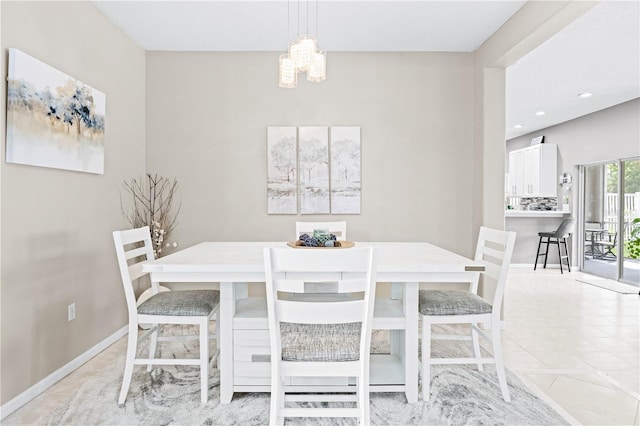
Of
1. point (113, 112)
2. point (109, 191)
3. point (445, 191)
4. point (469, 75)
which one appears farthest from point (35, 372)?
point (469, 75)

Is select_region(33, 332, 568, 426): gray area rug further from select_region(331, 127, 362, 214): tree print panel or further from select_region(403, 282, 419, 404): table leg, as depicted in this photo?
select_region(331, 127, 362, 214): tree print panel

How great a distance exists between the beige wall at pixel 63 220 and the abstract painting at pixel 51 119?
0.18ft

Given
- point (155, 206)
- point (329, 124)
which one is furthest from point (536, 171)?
point (155, 206)

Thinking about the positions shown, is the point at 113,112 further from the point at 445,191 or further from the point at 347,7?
the point at 445,191

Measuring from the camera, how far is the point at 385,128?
3.88 m

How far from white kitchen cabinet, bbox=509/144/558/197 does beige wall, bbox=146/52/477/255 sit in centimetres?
457

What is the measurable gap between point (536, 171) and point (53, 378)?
805 centimetres

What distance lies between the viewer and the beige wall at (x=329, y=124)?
384cm

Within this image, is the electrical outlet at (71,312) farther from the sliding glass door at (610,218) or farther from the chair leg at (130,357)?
the sliding glass door at (610,218)

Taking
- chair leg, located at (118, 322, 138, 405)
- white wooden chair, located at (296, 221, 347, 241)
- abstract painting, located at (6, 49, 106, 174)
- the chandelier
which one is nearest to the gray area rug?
chair leg, located at (118, 322, 138, 405)

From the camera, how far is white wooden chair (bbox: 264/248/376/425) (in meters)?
1.61

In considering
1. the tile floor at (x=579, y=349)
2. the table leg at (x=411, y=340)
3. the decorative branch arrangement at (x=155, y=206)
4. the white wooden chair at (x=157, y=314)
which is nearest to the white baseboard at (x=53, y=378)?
the white wooden chair at (x=157, y=314)

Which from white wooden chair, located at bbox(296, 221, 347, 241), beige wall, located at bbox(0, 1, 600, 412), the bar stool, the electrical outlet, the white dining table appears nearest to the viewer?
the white dining table

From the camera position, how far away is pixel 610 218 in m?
6.23
